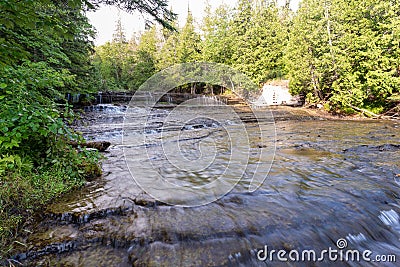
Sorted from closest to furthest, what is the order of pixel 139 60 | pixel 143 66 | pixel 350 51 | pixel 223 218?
pixel 223 218, pixel 350 51, pixel 143 66, pixel 139 60

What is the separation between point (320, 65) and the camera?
16484 mm

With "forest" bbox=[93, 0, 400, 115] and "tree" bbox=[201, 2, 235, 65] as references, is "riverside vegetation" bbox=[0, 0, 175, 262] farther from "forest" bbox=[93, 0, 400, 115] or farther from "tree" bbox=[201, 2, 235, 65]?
"tree" bbox=[201, 2, 235, 65]

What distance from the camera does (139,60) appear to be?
38.7 m

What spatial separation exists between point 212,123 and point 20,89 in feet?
31.3

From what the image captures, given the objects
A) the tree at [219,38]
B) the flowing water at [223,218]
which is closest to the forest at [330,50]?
the tree at [219,38]

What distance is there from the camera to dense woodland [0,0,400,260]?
108 inches

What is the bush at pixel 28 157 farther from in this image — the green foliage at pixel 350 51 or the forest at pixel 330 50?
the green foliage at pixel 350 51

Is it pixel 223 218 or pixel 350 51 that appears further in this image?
pixel 350 51

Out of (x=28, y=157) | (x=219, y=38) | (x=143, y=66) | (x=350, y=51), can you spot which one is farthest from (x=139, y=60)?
(x=28, y=157)

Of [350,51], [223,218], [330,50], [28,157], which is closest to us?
[223,218]

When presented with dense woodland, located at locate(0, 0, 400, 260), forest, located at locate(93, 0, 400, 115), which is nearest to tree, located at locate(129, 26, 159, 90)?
dense woodland, located at locate(0, 0, 400, 260)

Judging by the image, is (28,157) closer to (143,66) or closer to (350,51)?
(350,51)

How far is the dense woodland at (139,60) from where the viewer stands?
2.74 meters

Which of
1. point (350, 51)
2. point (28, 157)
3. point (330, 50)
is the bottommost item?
point (28, 157)
